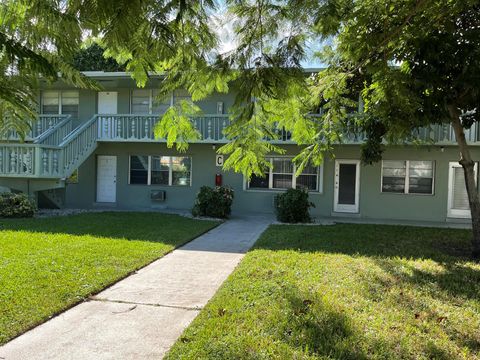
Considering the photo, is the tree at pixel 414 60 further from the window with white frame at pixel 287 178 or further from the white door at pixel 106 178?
the white door at pixel 106 178

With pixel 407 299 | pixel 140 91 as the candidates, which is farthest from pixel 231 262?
pixel 140 91

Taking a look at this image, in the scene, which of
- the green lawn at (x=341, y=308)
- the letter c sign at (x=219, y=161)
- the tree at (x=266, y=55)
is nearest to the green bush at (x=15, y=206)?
the letter c sign at (x=219, y=161)

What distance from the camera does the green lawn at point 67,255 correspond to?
5.03m

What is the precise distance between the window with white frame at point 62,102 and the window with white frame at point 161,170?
347 centimetres

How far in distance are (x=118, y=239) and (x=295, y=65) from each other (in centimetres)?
673

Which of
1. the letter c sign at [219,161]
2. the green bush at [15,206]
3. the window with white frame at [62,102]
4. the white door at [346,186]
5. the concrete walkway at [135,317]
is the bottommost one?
the concrete walkway at [135,317]

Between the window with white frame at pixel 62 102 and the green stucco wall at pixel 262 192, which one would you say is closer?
the green stucco wall at pixel 262 192

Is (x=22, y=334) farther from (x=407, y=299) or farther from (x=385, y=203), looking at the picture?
(x=385, y=203)

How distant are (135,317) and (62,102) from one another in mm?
15409

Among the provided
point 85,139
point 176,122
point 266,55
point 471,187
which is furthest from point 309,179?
point 266,55

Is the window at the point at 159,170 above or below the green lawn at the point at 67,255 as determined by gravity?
above

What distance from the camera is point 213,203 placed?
46.1ft

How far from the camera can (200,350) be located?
3.94 m

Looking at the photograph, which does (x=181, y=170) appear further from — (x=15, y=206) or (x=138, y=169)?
(x=15, y=206)
